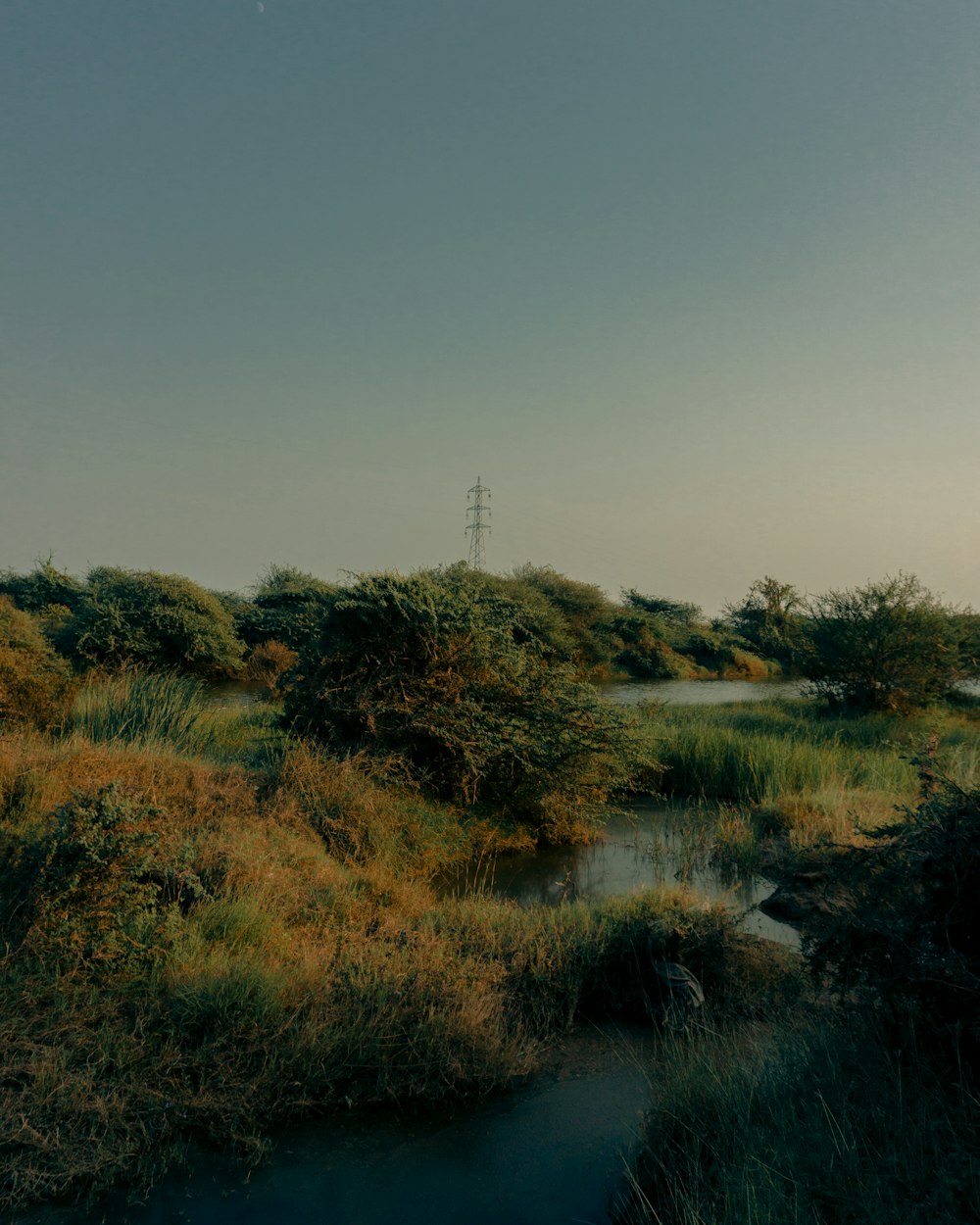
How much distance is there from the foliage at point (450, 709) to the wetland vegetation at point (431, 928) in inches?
1.6

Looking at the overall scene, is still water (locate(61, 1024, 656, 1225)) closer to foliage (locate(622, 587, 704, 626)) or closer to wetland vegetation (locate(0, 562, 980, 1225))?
wetland vegetation (locate(0, 562, 980, 1225))

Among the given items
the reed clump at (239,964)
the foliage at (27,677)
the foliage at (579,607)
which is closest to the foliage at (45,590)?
the foliage at (579,607)

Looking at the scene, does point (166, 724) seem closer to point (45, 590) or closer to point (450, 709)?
point (450, 709)

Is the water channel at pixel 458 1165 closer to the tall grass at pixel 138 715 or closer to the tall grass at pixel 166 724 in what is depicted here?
the tall grass at pixel 166 724

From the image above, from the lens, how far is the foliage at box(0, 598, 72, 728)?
37.2 ft

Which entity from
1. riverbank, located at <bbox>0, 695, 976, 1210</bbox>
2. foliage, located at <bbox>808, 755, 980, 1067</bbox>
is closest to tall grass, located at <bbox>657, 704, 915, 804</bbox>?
riverbank, located at <bbox>0, 695, 976, 1210</bbox>

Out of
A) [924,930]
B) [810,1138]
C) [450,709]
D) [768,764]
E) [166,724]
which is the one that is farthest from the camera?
[768,764]

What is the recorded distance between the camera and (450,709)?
9.70 metres

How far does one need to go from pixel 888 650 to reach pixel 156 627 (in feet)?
73.3

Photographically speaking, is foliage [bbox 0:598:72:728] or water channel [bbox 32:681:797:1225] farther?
foliage [bbox 0:598:72:728]

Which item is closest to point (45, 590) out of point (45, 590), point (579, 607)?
point (45, 590)

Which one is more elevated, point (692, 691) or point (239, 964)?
point (692, 691)

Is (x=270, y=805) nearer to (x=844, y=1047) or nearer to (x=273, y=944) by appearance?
(x=273, y=944)

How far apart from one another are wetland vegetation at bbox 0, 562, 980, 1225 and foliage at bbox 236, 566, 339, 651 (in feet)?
34.1
